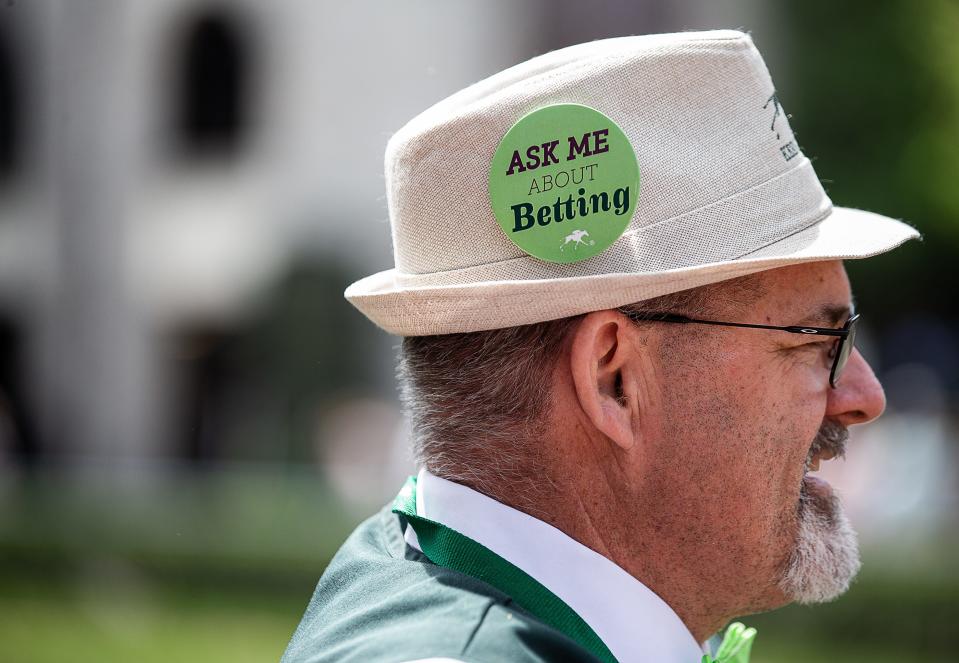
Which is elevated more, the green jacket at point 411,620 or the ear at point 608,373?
the ear at point 608,373

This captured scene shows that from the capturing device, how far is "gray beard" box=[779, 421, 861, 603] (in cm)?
234

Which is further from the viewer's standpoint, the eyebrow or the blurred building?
the blurred building

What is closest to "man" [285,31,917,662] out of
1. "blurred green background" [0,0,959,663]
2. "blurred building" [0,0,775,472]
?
"blurred green background" [0,0,959,663]

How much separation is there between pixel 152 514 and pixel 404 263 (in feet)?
33.4

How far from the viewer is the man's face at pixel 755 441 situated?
223 cm

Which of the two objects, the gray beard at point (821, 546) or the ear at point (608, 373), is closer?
the ear at point (608, 373)

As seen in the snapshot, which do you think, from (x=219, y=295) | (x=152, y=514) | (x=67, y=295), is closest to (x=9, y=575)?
(x=152, y=514)

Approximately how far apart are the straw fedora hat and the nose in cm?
29

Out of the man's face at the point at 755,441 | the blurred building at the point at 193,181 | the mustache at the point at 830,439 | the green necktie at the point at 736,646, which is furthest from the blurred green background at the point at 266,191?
the man's face at the point at 755,441

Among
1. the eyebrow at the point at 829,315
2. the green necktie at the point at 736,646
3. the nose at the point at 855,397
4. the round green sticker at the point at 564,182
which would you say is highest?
the round green sticker at the point at 564,182

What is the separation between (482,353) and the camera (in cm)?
224

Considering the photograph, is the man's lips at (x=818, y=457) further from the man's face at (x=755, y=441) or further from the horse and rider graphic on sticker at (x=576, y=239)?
the horse and rider graphic on sticker at (x=576, y=239)

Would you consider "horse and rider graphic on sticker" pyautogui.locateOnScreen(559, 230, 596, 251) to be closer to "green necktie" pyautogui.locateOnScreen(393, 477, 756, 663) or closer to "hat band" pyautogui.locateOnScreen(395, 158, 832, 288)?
"hat band" pyautogui.locateOnScreen(395, 158, 832, 288)

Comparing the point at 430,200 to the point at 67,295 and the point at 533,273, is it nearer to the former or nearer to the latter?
the point at 533,273
